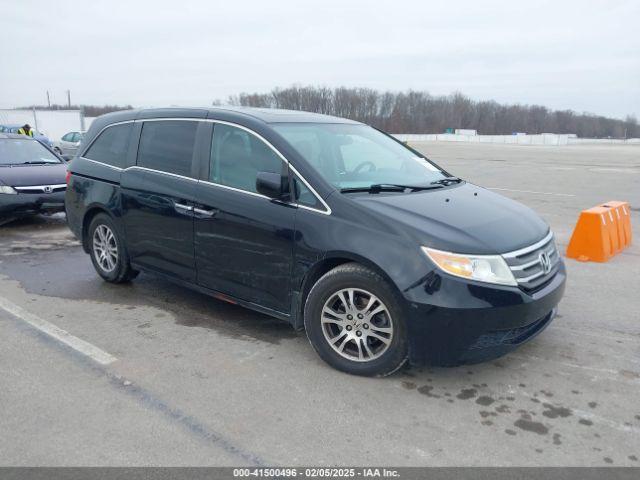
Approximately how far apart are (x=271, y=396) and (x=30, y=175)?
23.8ft

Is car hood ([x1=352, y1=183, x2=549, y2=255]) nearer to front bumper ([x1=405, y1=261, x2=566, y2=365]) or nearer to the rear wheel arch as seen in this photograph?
front bumper ([x1=405, y1=261, x2=566, y2=365])

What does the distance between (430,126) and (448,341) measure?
112m

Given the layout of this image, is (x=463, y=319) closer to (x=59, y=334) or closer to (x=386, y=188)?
(x=386, y=188)

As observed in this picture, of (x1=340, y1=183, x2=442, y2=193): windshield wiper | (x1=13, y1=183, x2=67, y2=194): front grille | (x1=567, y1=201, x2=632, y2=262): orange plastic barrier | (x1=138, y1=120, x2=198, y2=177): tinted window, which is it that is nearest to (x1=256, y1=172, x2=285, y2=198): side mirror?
(x1=340, y1=183, x2=442, y2=193): windshield wiper

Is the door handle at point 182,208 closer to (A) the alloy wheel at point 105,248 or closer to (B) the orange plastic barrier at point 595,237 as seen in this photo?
(A) the alloy wheel at point 105,248

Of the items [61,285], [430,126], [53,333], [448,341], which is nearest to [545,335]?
[448,341]

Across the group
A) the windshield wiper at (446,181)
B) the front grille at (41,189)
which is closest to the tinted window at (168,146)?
the windshield wiper at (446,181)

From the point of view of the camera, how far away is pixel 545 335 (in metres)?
4.40

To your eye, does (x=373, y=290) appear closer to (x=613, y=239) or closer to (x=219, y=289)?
(x=219, y=289)

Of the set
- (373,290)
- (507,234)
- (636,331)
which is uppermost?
(507,234)

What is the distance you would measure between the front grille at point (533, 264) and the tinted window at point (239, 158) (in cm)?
177

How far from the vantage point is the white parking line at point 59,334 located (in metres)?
3.94

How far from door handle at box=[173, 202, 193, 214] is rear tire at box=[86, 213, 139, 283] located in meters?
1.08

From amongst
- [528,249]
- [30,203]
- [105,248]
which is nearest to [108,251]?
[105,248]
